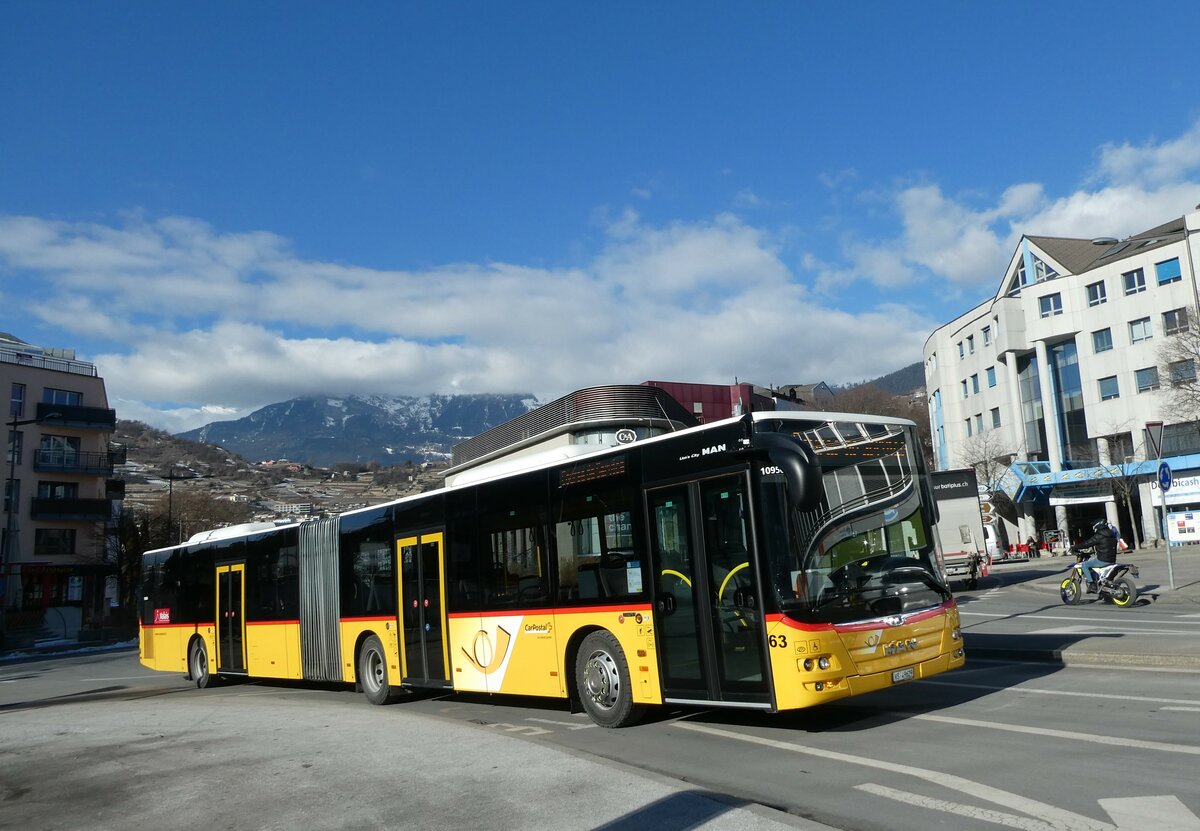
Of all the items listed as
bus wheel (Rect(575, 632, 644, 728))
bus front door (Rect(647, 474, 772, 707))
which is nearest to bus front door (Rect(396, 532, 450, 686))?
bus wheel (Rect(575, 632, 644, 728))

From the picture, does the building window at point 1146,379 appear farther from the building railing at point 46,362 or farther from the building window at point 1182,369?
the building railing at point 46,362

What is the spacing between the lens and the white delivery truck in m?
30.5

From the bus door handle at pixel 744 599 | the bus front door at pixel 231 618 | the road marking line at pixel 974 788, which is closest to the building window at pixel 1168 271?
the bus front door at pixel 231 618

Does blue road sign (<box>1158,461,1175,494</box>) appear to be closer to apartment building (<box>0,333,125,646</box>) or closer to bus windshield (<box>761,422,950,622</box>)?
bus windshield (<box>761,422,950,622</box>)

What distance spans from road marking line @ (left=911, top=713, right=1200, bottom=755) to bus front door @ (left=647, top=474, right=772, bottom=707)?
1.98m

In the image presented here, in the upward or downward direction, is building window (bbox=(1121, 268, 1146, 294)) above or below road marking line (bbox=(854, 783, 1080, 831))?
above

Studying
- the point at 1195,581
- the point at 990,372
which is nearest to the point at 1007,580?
the point at 1195,581

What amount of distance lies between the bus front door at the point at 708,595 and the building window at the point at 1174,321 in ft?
170

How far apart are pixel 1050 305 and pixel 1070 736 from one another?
59586 mm

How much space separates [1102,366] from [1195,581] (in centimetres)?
3664

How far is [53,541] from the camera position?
63250 mm

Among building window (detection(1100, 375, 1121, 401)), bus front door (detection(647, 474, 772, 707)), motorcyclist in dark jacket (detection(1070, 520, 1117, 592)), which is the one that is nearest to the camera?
bus front door (detection(647, 474, 772, 707))

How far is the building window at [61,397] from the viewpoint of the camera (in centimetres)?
6444

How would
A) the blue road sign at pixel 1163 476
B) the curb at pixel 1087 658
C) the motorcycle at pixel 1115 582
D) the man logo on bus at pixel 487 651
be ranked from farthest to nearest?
the blue road sign at pixel 1163 476, the motorcycle at pixel 1115 582, the man logo on bus at pixel 487 651, the curb at pixel 1087 658
